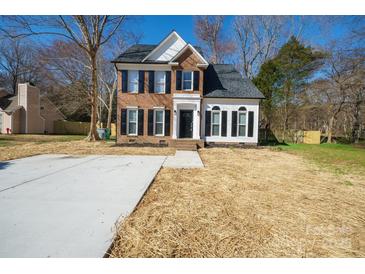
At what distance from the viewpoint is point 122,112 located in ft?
45.4

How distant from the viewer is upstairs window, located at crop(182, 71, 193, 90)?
13.5 m

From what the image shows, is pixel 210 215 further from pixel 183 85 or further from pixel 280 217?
pixel 183 85

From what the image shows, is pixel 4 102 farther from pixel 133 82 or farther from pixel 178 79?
pixel 178 79

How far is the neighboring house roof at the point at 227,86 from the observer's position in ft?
45.7

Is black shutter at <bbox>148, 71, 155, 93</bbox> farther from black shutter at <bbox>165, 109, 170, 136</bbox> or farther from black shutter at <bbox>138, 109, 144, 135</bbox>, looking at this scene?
black shutter at <bbox>165, 109, 170, 136</bbox>

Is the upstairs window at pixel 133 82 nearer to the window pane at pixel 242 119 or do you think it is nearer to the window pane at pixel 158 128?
the window pane at pixel 158 128

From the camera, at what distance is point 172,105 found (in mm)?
13742

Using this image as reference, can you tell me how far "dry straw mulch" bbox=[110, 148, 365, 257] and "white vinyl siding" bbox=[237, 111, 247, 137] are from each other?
29.3 ft

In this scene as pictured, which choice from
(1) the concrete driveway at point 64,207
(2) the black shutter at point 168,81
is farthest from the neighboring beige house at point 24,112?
(1) the concrete driveway at point 64,207

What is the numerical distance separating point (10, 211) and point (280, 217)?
4.36m

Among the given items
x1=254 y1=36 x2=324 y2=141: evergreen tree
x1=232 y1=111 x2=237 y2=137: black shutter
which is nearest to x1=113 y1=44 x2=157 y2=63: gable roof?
x1=232 y1=111 x2=237 y2=137: black shutter

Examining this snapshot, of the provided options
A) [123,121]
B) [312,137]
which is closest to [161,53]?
[123,121]

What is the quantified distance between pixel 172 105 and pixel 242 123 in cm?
517
